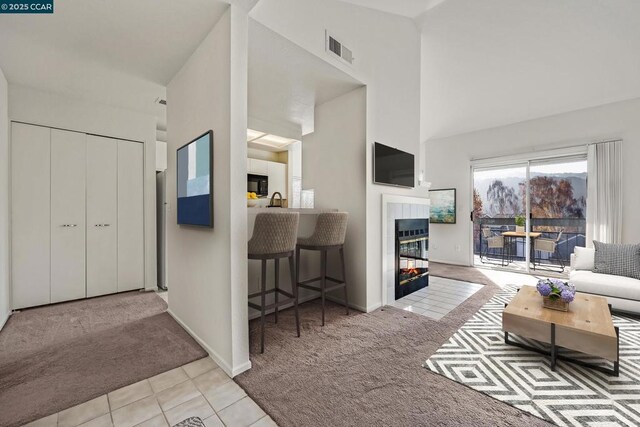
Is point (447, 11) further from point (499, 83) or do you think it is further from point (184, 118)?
point (184, 118)

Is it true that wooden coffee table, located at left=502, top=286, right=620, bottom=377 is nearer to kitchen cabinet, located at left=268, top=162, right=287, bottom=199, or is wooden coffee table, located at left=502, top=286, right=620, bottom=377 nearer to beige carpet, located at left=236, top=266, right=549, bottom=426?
beige carpet, located at left=236, top=266, right=549, bottom=426

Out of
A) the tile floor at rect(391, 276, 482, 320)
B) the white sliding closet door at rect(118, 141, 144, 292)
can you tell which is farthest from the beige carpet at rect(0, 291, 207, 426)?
the tile floor at rect(391, 276, 482, 320)

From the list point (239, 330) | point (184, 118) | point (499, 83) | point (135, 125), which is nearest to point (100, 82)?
point (135, 125)

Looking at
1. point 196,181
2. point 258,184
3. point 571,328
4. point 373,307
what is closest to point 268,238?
point 196,181

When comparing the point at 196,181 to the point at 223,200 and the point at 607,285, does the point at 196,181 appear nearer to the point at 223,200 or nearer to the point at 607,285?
the point at 223,200

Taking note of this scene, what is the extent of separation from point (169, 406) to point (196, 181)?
1.57m

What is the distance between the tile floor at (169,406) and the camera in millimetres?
1456

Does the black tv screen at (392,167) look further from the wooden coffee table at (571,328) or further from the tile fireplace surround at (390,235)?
the wooden coffee table at (571,328)

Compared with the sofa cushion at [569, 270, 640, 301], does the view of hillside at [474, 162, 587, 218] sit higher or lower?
higher

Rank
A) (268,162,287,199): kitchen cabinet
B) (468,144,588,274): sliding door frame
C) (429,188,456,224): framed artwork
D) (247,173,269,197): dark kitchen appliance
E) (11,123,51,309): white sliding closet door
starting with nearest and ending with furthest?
(11,123,51,309): white sliding closet door < (468,144,588,274): sliding door frame < (247,173,269,197): dark kitchen appliance < (268,162,287,199): kitchen cabinet < (429,188,456,224): framed artwork

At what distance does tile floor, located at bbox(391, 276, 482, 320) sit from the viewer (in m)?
3.09

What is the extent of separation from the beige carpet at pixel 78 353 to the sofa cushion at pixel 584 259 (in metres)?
4.78

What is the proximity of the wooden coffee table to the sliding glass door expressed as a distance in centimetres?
286

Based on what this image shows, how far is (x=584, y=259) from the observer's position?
366cm
